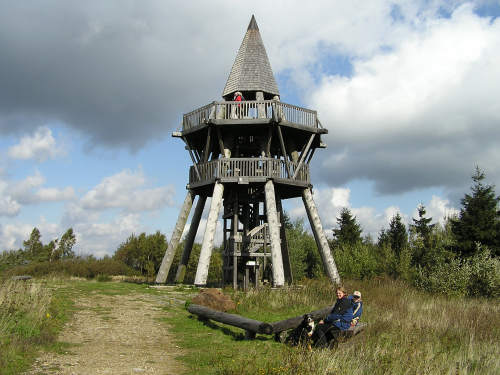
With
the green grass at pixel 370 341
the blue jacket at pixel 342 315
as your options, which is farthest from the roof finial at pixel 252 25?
the blue jacket at pixel 342 315

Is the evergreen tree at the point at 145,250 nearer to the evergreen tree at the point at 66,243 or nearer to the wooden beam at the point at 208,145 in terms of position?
the evergreen tree at the point at 66,243

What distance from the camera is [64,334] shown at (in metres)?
9.29

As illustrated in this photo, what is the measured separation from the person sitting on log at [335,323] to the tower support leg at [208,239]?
29.6ft

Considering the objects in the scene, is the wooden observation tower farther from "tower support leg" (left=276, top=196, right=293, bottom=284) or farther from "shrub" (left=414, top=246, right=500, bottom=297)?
"shrub" (left=414, top=246, right=500, bottom=297)

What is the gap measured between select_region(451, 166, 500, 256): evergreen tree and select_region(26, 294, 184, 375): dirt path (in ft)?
74.4

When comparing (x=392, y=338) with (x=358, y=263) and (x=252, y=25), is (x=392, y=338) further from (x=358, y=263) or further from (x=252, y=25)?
(x=358, y=263)

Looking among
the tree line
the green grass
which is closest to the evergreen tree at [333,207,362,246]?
the tree line

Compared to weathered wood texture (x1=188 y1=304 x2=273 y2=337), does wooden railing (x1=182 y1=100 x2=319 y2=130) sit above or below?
above

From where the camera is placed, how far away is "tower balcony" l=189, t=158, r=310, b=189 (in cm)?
1920

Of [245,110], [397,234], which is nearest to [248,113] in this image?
[245,110]

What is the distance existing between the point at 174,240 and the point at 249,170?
191 inches

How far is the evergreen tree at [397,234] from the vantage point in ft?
139

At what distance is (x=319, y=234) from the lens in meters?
20.4

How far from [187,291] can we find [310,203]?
7.25 meters
